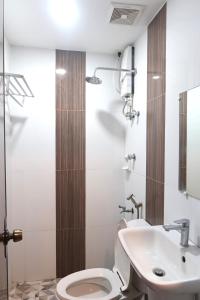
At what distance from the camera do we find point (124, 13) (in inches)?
70.5

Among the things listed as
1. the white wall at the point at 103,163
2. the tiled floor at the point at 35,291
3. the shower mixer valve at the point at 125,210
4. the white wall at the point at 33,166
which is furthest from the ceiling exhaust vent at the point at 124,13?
the tiled floor at the point at 35,291

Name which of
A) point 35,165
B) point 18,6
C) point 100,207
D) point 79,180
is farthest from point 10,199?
point 18,6

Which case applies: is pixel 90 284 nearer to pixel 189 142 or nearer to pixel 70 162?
pixel 70 162

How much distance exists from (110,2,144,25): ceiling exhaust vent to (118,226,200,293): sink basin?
1.55 m

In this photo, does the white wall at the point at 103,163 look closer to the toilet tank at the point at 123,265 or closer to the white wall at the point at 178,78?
the toilet tank at the point at 123,265

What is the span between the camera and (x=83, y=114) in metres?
2.53

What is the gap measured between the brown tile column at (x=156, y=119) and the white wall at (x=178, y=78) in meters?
0.07

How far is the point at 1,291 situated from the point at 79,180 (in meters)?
1.61

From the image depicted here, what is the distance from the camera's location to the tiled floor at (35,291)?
2.28m

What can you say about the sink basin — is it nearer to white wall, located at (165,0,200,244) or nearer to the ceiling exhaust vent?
white wall, located at (165,0,200,244)

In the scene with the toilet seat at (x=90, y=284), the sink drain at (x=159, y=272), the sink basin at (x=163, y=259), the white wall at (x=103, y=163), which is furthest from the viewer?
the white wall at (x=103, y=163)

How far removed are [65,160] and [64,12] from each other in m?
1.35

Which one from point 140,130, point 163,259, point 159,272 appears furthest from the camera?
point 140,130

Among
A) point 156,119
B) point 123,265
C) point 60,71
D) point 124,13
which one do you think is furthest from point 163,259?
point 60,71
